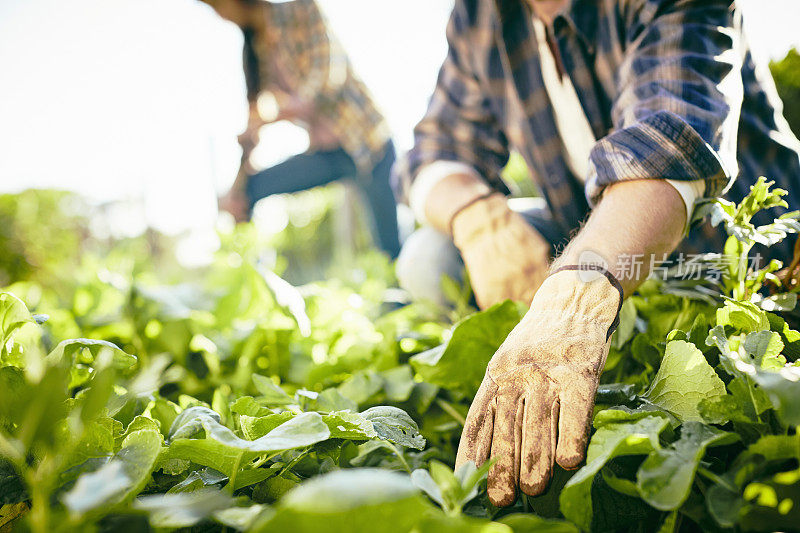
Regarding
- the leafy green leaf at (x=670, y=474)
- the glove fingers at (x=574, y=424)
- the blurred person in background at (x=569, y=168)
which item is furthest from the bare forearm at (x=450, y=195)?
the leafy green leaf at (x=670, y=474)

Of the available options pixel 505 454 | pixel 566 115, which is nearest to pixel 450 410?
pixel 505 454

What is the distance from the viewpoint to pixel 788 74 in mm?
1923

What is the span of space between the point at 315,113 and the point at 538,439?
2351mm

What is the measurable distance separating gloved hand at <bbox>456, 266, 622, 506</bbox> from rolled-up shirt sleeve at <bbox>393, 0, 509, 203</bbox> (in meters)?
0.99

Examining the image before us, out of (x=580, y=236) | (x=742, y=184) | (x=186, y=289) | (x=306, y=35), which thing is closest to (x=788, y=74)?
(x=742, y=184)

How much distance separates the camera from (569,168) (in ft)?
4.40

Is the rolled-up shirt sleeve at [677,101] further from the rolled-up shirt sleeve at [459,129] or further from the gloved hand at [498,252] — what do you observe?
the rolled-up shirt sleeve at [459,129]

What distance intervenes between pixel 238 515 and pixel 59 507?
0.20 metres

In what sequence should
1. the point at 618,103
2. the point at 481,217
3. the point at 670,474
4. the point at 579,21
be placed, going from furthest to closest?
the point at 481,217, the point at 579,21, the point at 618,103, the point at 670,474

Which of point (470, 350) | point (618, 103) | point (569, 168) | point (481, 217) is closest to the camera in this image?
point (470, 350)

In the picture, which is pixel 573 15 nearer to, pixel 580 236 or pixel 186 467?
pixel 580 236

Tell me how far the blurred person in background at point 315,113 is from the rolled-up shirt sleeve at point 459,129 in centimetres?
95

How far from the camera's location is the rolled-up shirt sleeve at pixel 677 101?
2.28 ft

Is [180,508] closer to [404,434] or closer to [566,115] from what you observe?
[404,434]
